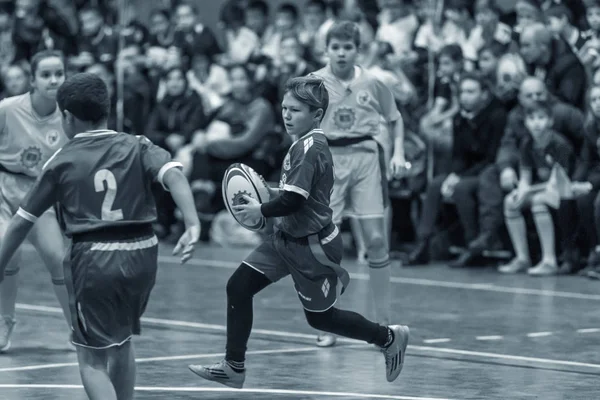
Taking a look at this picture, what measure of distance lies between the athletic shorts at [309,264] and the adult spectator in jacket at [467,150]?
683cm

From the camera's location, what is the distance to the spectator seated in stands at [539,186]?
44.0 feet

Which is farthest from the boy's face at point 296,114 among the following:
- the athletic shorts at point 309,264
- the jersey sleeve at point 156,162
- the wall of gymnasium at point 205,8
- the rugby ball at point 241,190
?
the wall of gymnasium at point 205,8

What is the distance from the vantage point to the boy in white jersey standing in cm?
916

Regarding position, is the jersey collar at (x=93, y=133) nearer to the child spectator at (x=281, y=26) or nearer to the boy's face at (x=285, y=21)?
the child spectator at (x=281, y=26)

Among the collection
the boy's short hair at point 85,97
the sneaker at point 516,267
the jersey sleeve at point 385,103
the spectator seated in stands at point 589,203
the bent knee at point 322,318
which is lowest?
the sneaker at point 516,267

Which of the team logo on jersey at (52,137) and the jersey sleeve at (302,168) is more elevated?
the jersey sleeve at (302,168)

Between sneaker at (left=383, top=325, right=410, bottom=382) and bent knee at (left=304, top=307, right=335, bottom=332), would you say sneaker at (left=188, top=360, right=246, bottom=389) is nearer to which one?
bent knee at (left=304, top=307, right=335, bottom=332)

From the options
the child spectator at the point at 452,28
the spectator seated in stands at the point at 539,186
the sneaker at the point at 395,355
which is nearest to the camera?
the sneaker at the point at 395,355

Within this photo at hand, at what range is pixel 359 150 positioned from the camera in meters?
9.27

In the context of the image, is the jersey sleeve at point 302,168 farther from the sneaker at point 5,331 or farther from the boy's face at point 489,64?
the boy's face at point 489,64

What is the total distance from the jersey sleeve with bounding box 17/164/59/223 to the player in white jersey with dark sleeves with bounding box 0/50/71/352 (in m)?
2.64

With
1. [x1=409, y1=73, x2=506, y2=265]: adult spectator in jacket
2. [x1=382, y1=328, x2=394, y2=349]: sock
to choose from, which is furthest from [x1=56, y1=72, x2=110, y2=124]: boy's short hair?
[x1=409, y1=73, x2=506, y2=265]: adult spectator in jacket

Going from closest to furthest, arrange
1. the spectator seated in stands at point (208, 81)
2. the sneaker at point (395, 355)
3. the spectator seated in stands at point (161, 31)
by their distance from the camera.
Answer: the sneaker at point (395, 355) → the spectator seated in stands at point (208, 81) → the spectator seated in stands at point (161, 31)

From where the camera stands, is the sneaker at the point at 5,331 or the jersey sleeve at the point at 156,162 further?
the sneaker at the point at 5,331
